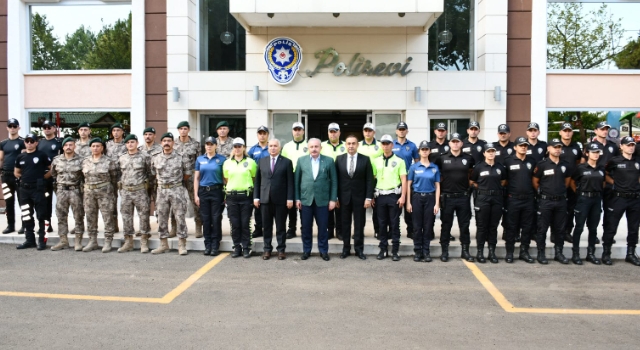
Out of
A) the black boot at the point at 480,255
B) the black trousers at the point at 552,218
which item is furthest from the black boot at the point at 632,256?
the black boot at the point at 480,255

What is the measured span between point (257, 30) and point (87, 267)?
22.9 feet

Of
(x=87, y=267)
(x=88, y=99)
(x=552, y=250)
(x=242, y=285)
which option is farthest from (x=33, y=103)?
(x=552, y=250)

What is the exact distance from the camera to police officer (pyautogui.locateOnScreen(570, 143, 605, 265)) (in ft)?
27.6

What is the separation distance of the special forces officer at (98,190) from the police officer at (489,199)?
622 centimetres

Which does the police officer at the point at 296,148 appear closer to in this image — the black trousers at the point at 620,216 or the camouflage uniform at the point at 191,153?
the camouflage uniform at the point at 191,153

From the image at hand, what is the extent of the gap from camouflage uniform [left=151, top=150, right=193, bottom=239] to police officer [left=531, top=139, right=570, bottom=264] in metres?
5.86

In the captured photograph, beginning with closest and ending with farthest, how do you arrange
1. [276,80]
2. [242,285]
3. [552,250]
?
[242,285] → [552,250] → [276,80]

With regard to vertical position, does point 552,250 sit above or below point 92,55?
below

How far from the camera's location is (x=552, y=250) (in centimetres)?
881

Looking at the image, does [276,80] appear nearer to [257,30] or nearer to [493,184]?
[257,30]

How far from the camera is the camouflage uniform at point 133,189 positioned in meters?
9.05

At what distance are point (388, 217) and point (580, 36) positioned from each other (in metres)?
7.87

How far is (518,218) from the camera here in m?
8.48

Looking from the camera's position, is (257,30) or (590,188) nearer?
(590,188)
